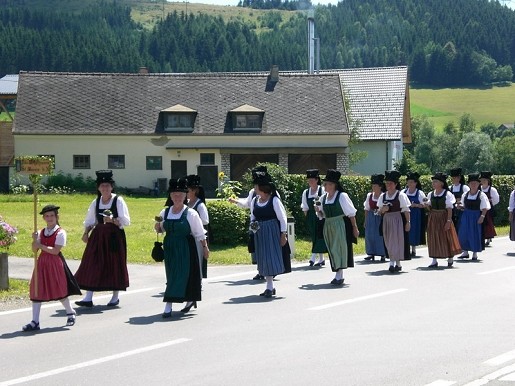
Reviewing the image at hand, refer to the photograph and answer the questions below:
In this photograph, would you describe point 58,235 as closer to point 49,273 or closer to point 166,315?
point 49,273

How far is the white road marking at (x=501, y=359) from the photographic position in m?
9.61

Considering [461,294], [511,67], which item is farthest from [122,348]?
[511,67]

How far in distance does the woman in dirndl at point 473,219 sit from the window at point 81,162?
1359 inches

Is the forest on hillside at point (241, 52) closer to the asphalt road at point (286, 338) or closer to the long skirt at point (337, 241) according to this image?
the long skirt at point (337, 241)

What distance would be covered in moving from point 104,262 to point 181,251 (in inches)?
58.7

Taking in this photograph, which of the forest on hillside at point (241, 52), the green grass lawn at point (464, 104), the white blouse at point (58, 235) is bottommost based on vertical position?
the white blouse at point (58, 235)

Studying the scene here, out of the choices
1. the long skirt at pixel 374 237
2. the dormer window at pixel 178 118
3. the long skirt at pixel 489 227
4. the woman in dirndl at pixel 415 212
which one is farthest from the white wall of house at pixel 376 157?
the long skirt at pixel 374 237

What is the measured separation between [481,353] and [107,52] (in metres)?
159

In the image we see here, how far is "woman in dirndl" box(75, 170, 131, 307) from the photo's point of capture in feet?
44.9

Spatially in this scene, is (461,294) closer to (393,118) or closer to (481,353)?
(481,353)

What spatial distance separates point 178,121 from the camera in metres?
54.3

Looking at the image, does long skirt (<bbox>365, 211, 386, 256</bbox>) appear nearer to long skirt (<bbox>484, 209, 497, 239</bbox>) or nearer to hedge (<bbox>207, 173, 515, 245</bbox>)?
hedge (<bbox>207, 173, 515, 245</bbox>)

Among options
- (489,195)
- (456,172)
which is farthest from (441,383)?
(489,195)

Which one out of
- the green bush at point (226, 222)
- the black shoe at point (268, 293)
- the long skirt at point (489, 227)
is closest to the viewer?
the black shoe at point (268, 293)
